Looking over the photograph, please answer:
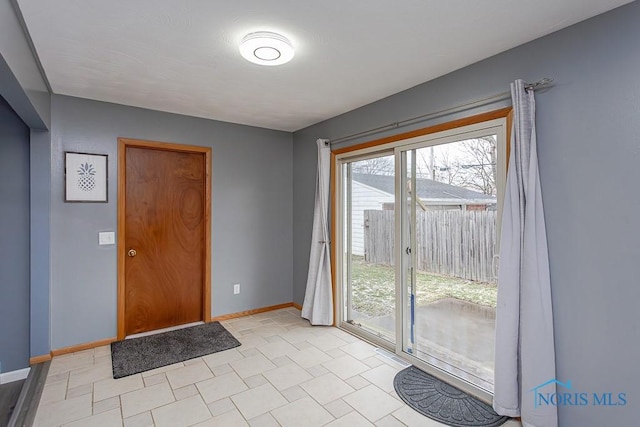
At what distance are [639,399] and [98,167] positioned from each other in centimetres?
431

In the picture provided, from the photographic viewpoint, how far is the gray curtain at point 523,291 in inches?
75.9

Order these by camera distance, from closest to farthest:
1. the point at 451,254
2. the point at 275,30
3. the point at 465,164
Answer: the point at 275,30
the point at 465,164
the point at 451,254

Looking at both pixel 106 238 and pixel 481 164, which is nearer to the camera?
pixel 481 164

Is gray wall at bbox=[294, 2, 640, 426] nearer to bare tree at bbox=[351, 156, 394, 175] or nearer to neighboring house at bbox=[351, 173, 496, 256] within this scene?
neighboring house at bbox=[351, 173, 496, 256]

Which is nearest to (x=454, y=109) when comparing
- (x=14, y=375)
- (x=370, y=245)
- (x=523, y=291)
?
(x=523, y=291)

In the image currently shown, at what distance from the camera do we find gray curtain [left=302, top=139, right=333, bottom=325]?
3715 millimetres

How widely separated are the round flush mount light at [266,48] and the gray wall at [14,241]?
2.28m

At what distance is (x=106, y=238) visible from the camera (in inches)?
126

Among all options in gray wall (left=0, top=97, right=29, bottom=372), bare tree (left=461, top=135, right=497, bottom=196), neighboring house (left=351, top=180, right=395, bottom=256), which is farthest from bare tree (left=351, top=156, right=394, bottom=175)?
gray wall (left=0, top=97, right=29, bottom=372)

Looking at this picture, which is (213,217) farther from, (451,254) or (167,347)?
(451,254)

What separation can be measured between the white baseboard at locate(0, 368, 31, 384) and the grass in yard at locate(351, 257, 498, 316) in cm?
308

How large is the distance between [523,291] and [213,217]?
3150 millimetres

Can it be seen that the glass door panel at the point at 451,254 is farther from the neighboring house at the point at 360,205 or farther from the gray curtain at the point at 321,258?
the gray curtain at the point at 321,258

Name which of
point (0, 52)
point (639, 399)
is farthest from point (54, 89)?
point (639, 399)
